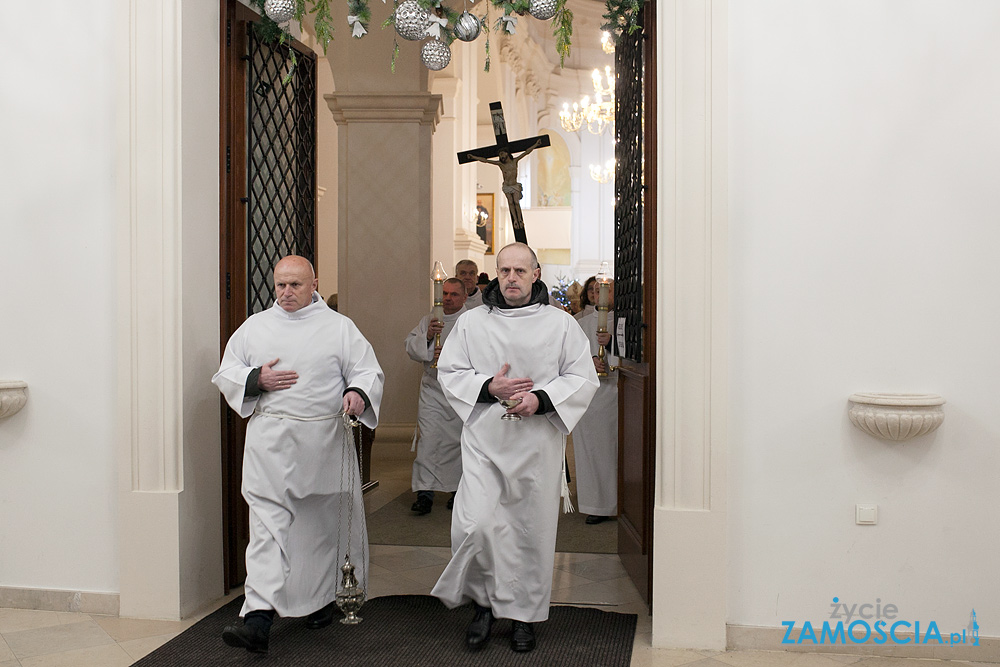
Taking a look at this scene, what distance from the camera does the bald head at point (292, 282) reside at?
4.40 meters

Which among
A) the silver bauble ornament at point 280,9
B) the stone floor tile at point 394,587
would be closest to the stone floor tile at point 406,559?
the stone floor tile at point 394,587

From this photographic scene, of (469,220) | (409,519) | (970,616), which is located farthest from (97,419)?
(469,220)

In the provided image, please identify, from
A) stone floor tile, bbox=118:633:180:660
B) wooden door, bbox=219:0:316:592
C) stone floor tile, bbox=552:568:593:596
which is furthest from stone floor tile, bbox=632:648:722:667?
wooden door, bbox=219:0:316:592

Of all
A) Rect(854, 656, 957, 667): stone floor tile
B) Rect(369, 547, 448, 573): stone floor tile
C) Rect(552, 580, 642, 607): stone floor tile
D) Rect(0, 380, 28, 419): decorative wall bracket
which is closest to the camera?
Rect(854, 656, 957, 667): stone floor tile

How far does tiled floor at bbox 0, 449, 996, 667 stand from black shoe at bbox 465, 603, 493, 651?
135 millimetres

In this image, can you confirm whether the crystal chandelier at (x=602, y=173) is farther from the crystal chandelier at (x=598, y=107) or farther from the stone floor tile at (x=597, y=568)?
the stone floor tile at (x=597, y=568)

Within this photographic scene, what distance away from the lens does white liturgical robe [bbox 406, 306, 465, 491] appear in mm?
7055

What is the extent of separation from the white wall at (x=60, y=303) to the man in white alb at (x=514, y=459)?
189cm

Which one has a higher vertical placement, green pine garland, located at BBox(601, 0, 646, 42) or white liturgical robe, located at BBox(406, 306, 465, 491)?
green pine garland, located at BBox(601, 0, 646, 42)

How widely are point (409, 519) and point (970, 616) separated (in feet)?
13.0

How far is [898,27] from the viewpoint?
3.99 metres

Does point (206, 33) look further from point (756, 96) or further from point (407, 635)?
point (407, 635)

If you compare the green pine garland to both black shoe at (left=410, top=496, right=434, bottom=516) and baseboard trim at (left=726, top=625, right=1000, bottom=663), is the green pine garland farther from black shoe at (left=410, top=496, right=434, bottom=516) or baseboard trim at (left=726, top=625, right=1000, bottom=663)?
black shoe at (left=410, top=496, right=434, bottom=516)

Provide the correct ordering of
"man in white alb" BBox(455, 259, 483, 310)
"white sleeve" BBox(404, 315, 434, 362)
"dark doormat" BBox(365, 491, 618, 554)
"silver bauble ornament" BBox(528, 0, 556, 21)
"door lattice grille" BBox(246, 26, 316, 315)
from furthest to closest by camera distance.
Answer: "man in white alb" BBox(455, 259, 483, 310) < "white sleeve" BBox(404, 315, 434, 362) < "dark doormat" BBox(365, 491, 618, 554) < "door lattice grille" BBox(246, 26, 316, 315) < "silver bauble ornament" BBox(528, 0, 556, 21)
